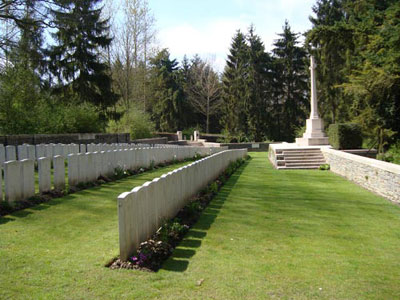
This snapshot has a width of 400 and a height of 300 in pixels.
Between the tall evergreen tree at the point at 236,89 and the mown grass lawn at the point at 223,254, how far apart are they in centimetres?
3657

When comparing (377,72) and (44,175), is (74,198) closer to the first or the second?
(44,175)

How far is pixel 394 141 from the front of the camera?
51.9ft

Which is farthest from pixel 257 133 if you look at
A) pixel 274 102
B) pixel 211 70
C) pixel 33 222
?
pixel 33 222

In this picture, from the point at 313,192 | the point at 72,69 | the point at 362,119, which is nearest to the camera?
the point at 313,192

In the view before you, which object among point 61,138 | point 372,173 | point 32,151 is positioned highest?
point 61,138

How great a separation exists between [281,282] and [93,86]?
25116 mm

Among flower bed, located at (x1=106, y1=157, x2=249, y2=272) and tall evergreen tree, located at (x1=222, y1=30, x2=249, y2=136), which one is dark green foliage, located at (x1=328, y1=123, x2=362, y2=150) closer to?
flower bed, located at (x1=106, y1=157, x2=249, y2=272)

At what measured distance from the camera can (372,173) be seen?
1017 centimetres

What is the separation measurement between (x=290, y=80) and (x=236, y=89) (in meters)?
6.55

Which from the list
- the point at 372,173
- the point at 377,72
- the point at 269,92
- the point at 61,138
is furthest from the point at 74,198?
the point at 269,92

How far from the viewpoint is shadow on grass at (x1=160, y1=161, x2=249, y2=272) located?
4.18m

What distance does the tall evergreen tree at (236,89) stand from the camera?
45156 millimetres

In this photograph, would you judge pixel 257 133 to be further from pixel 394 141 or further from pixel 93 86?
pixel 394 141

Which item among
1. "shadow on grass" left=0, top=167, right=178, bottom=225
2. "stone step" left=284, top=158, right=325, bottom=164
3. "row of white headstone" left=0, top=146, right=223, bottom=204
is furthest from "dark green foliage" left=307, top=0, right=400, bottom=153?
"shadow on grass" left=0, top=167, right=178, bottom=225
